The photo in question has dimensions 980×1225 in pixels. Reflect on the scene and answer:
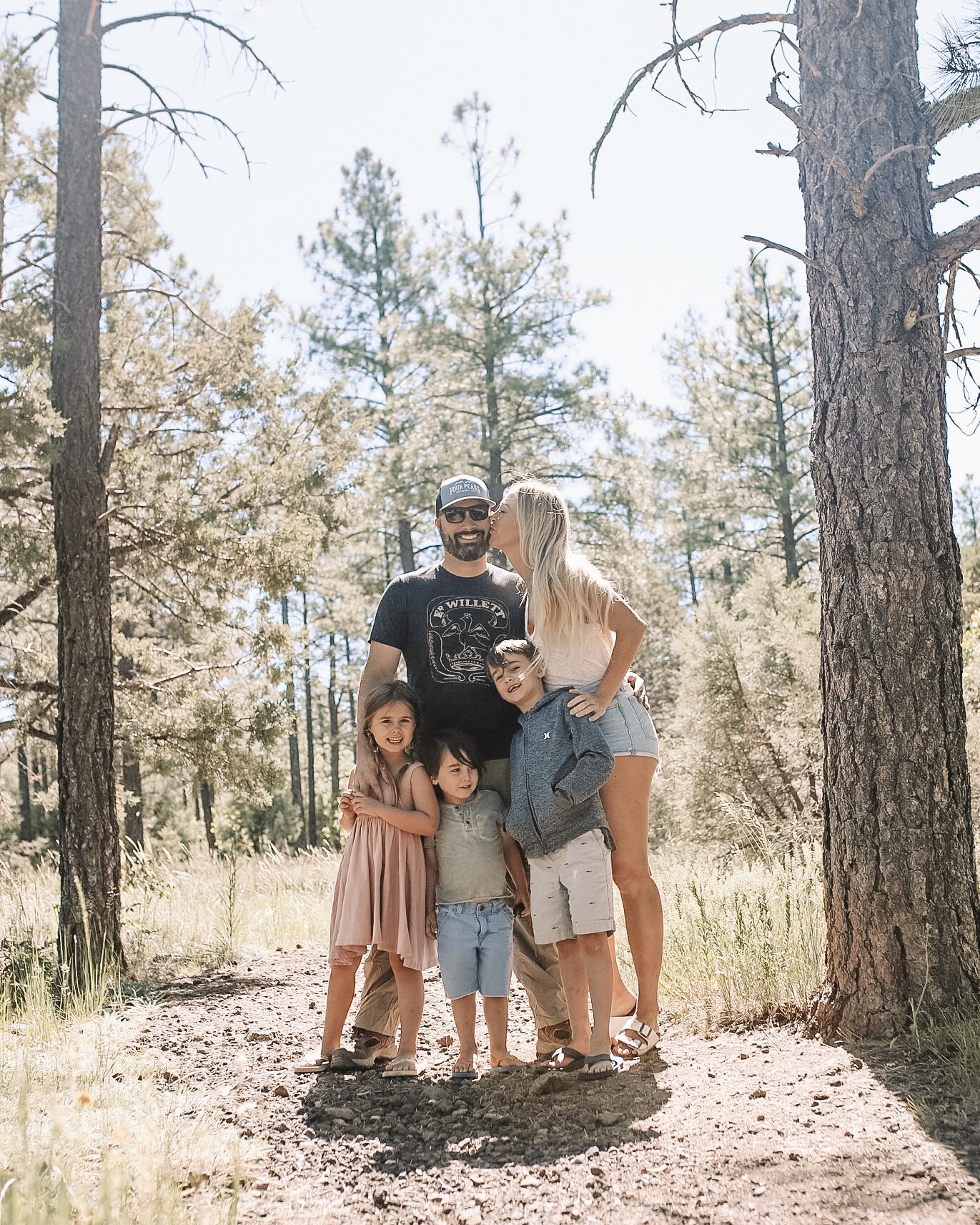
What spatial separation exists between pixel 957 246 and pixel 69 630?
4963 mm

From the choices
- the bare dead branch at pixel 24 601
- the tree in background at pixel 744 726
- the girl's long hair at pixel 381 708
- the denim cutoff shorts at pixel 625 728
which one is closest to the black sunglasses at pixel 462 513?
the girl's long hair at pixel 381 708

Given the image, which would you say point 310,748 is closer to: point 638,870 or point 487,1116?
point 638,870

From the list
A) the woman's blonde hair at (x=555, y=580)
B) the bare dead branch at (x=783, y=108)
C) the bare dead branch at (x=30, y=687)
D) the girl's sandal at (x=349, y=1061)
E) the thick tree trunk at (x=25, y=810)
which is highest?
the bare dead branch at (x=783, y=108)

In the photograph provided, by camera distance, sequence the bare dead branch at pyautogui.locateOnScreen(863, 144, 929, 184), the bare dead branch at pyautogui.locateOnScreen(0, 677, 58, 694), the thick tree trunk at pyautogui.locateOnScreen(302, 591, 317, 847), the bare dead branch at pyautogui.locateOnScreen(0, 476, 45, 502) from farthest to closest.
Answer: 1. the thick tree trunk at pyautogui.locateOnScreen(302, 591, 317, 847)
2. the bare dead branch at pyautogui.locateOnScreen(0, 677, 58, 694)
3. the bare dead branch at pyautogui.locateOnScreen(0, 476, 45, 502)
4. the bare dead branch at pyautogui.locateOnScreen(863, 144, 929, 184)

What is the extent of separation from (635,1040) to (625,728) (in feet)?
3.70

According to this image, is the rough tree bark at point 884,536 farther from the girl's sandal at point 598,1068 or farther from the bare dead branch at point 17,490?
the bare dead branch at point 17,490

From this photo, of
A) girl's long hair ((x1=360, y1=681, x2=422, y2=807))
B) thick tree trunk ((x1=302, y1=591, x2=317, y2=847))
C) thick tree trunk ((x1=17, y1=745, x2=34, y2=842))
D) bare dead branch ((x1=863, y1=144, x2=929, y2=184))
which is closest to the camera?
bare dead branch ((x1=863, y1=144, x2=929, y2=184))

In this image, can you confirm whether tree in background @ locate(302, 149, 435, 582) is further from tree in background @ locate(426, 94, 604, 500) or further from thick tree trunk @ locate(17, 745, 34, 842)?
thick tree trunk @ locate(17, 745, 34, 842)

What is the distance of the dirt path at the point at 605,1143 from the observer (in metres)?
2.28

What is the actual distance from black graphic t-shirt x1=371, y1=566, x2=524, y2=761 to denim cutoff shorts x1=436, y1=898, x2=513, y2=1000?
0.59m

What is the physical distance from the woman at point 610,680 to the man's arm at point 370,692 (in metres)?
0.58

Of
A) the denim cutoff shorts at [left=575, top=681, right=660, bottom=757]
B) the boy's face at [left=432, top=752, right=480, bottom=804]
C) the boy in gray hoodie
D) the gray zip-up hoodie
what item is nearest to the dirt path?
the boy in gray hoodie

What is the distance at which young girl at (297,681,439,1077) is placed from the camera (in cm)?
358

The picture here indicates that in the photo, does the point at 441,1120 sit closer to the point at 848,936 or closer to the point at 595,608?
the point at 848,936
